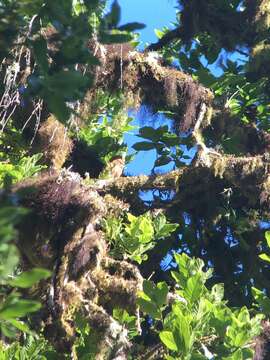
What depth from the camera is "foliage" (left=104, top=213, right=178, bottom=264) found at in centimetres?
545

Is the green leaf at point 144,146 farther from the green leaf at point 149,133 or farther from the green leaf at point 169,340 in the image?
the green leaf at point 169,340

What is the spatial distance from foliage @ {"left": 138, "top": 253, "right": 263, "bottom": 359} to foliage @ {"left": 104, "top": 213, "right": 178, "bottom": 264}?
46 centimetres

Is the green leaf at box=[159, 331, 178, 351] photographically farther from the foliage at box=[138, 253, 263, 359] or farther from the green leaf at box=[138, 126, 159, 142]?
the green leaf at box=[138, 126, 159, 142]

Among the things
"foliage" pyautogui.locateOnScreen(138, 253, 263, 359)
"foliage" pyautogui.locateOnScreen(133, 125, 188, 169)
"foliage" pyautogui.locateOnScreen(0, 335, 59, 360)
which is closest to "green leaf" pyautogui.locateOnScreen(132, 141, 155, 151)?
"foliage" pyautogui.locateOnScreen(133, 125, 188, 169)

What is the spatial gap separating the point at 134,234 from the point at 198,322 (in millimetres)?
987

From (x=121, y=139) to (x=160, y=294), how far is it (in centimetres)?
307

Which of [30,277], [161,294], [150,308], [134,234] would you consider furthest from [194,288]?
[30,277]

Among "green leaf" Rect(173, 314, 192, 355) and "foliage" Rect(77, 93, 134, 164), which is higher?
"foliage" Rect(77, 93, 134, 164)

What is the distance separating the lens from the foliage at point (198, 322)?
4562 millimetres

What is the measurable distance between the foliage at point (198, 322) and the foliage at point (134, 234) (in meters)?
0.46

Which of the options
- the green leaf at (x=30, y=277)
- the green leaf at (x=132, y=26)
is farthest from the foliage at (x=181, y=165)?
the green leaf at (x=30, y=277)

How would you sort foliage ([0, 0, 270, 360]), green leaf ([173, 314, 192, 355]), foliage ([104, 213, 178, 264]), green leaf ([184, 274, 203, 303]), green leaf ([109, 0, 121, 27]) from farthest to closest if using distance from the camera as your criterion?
foliage ([104, 213, 178, 264]) < green leaf ([184, 274, 203, 303]) < green leaf ([173, 314, 192, 355]) < foliage ([0, 0, 270, 360]) < green leaf ([109, 0, 121, 27])

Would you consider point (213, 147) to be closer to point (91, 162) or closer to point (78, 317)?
point (91, 162)

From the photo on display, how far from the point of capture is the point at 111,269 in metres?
5.57
